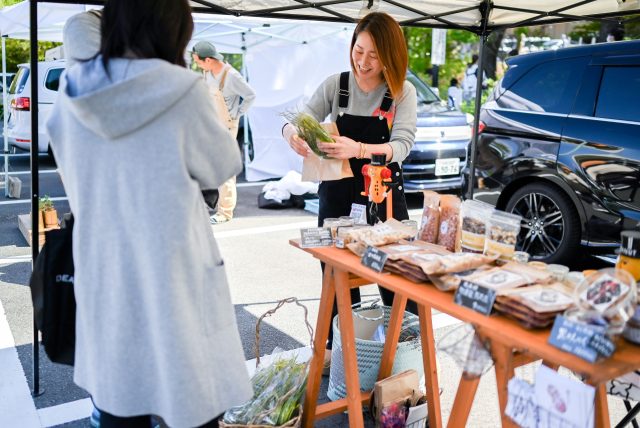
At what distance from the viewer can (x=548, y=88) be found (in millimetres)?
5617

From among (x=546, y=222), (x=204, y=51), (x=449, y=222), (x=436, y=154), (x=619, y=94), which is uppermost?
(x=204, y=51)

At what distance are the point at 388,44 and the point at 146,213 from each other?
1.68 m

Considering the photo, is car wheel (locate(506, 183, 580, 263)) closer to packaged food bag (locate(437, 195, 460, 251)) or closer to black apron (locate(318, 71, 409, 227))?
black apron (locate(318, 71, 409, 227))

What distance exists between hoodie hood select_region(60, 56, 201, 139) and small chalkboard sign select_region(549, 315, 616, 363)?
1137 millimetres

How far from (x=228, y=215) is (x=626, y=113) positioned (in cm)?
429

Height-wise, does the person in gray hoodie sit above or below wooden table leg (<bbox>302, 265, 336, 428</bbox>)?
above

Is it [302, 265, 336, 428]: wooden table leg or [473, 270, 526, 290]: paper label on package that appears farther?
[302, 265, 336, 428]: wooden table leg

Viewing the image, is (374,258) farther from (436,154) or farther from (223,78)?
(436,154)

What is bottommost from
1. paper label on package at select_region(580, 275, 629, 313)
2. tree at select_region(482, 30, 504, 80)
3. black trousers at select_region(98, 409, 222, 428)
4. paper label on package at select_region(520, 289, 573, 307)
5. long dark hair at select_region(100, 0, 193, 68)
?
black trousers at select_region(98, 409, 222, 428)

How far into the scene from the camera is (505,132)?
5895 millimetres

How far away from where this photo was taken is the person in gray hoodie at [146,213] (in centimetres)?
167

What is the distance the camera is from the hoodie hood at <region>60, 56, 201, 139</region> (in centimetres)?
163

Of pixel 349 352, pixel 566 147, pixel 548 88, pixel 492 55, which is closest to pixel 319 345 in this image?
pixel 349 352

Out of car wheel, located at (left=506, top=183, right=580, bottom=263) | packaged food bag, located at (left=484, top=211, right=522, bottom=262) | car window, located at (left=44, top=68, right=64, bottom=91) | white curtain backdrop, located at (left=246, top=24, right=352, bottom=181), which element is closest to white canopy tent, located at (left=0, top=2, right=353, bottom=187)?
white curtain backdrop, located at (left=246, top=24, right=352, bottom=181)
